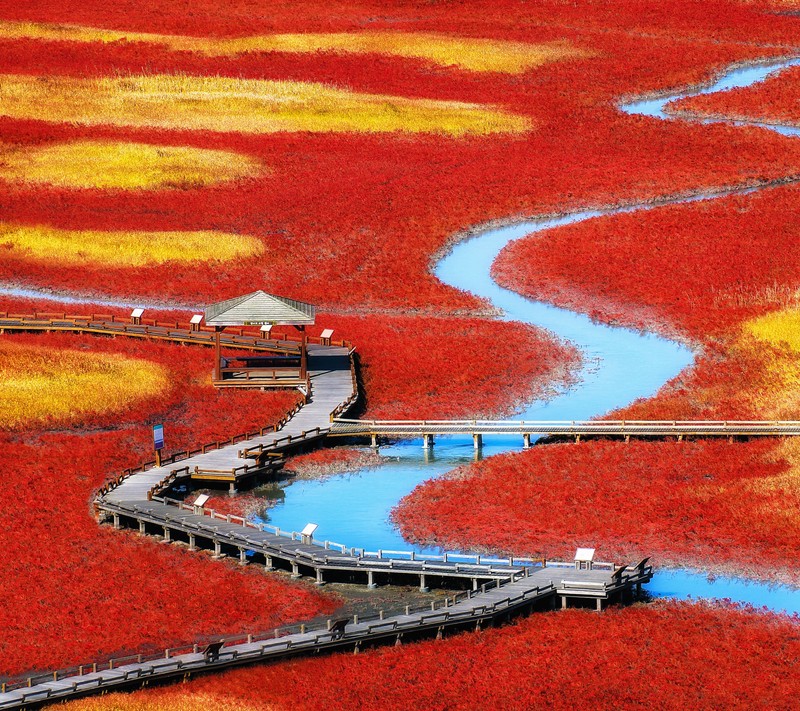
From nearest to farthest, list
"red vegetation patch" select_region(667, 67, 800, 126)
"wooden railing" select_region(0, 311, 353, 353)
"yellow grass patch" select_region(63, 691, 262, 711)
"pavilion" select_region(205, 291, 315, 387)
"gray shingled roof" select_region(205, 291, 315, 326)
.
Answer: "yellow grass patch" select_region(63, 691, 262, 711), "gray shingled roof" select_region(205, 291, 315, 326), "pavilion" select_region(205, 291, 315, 387), "wooden railing" select_region(0, 311, 353, 353), "red vegetation patch" select_region(667, 67, 800, 126)

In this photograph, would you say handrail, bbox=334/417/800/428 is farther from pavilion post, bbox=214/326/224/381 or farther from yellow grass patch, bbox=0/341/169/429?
yellow grass patch, bbox=0/341/169/429

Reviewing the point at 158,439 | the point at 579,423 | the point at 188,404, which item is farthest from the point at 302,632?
the point at 188,404

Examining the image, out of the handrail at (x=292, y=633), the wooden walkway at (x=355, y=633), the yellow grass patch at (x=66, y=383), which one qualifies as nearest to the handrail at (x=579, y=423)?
the yellow grass patch at (x=66, y=383)

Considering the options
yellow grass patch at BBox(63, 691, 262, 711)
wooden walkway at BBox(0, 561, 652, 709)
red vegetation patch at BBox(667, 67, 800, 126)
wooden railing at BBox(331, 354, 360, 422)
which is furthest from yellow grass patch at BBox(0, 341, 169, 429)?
red vegetation patch at BBox(667, 67, 800, 126)

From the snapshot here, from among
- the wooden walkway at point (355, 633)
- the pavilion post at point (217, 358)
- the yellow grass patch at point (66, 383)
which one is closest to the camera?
the wooden walkway at point (355, 633)

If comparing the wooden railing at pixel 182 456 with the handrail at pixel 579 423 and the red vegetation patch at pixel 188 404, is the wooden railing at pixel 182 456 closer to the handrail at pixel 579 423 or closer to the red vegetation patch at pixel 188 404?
the red vegetation patch at pixel 188 404

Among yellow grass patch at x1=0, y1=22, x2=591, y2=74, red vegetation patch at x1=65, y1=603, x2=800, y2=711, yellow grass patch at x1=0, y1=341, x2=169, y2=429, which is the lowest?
red vegetation patch at x1=65, y1=603, x2=800, y2=711

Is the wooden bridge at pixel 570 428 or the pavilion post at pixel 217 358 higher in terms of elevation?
the pavilion post at pixel 217 358
